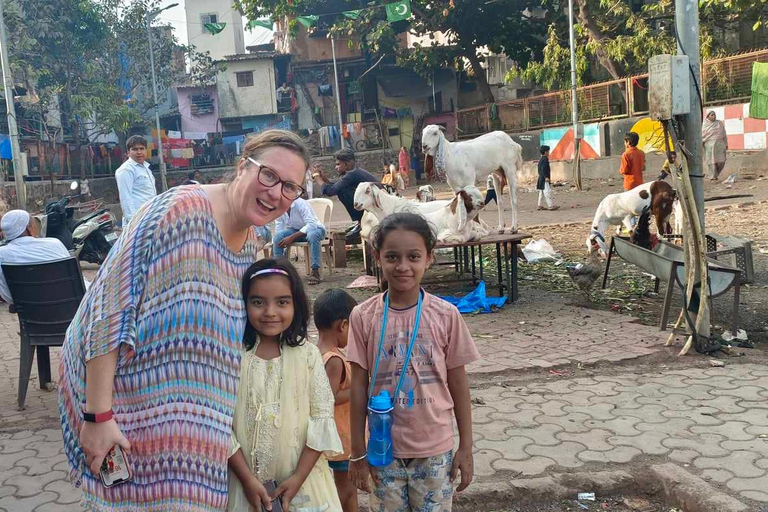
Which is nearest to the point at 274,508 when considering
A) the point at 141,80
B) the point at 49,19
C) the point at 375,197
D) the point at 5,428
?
the point at 5,428

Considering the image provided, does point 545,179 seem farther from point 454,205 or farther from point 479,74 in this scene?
point 479,74

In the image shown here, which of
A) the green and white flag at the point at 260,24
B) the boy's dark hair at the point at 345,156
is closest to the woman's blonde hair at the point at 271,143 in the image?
the boy's dark hair at the point at 345,156

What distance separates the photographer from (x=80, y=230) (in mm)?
12406

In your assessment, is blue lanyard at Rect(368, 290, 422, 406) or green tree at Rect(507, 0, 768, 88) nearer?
blue lanyard at Rect(368, 290, 422, 406)

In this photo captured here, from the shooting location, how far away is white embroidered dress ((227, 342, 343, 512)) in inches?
84.9

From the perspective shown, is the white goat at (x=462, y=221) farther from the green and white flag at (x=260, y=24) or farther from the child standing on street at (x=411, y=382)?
the green and white flag at (x=260, y=24)

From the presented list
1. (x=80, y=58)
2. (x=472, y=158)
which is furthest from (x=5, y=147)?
(x=472, y=158)

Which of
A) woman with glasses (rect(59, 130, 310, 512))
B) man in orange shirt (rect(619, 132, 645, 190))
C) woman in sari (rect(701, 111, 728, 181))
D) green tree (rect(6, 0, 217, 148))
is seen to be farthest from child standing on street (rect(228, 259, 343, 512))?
green tree (rect(6, 0, 217, 148))

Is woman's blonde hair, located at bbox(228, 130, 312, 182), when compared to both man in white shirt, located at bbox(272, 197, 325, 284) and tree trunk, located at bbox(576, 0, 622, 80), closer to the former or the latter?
man in white shirt, located at bbox(272, 197, 325, 284)

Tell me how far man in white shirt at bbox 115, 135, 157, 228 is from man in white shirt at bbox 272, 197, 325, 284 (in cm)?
193

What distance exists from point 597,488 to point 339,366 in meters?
1.48

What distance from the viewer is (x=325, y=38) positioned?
123ft

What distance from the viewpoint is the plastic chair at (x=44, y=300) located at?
507 cm

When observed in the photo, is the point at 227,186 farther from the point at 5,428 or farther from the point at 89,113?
the point at 89,113
